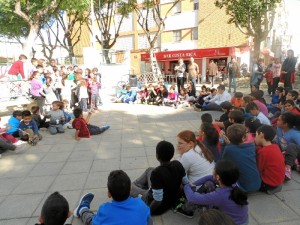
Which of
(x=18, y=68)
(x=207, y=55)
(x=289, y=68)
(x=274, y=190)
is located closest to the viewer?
(x=274, y=190)

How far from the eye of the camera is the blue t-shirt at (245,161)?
3.32m

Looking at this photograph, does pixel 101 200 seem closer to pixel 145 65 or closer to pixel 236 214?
pixel 236 214

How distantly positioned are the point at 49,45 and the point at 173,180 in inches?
→ 1331

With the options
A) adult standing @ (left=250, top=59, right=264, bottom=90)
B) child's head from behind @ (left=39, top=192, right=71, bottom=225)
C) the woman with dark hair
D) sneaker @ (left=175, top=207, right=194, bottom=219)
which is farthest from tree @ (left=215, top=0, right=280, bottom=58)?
child's head from behind @ (left=39, top=192, right=71, bottom=225)

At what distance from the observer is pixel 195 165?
3.33 meters

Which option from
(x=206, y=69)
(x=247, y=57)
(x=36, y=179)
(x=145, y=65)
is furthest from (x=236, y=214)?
(x=145, y=65)

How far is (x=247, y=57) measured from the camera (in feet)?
84.0

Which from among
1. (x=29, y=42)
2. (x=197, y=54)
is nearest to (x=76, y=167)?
(x=29, y=42)

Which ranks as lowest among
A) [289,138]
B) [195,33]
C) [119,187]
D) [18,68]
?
[289,138]

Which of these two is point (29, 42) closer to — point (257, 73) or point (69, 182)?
point (257, 73)

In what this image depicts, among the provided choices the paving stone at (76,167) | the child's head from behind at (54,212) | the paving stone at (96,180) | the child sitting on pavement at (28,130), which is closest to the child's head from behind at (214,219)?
the child's head from behind at (54,212)

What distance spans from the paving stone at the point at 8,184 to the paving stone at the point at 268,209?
11.8 feet

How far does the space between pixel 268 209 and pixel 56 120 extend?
6.17 m

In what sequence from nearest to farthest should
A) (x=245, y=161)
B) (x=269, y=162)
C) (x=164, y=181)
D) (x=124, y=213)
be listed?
(x=124, y=213), (x=164, y=181), (x=245, y=161), (x=269, y=162)
